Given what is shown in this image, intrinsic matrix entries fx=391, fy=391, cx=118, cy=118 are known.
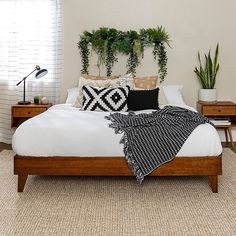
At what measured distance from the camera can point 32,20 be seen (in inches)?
208

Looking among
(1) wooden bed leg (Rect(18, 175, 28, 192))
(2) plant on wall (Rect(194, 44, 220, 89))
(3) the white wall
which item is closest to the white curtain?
(3) the white wall

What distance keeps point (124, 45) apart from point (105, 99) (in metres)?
1.21

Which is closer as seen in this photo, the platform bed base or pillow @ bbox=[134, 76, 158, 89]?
the platform bed base

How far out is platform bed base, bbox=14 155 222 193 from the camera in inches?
127

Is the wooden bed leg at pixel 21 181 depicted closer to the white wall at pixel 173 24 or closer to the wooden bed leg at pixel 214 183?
the wooden bed leg at pixel 214 183

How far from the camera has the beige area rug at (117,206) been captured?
8.47 ft

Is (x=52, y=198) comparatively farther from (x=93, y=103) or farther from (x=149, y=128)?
(x=93, y=103)

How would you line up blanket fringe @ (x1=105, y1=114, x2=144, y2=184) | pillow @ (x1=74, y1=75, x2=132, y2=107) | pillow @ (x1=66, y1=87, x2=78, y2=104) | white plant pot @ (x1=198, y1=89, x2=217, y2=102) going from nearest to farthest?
blanket fringe @ (x1=105, y1=114, x2=144, y2=184) → pillow @ (x1=74, y1=75, x2=132, y2=107) → pillow @ (x1=66, y1=87, x2=78, y2=104) → white plant pot @ (x1=198, y1=89, x2=217, y2=102)

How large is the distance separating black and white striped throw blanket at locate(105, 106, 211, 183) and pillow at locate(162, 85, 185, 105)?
1.42 metres

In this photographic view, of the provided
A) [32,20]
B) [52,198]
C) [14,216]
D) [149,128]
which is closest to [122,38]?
[32,20]

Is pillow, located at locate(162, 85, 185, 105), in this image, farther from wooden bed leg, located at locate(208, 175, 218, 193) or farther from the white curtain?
wooden bed leg, located at locate(208, 175, 218, 193)

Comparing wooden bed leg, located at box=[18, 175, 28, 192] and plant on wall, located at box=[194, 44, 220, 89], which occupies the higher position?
plant on wall, located at box=[194, 44, 220, 89]

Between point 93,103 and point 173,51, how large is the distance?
1.66 metres

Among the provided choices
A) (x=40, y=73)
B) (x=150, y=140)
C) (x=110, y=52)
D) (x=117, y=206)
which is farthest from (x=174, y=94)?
(x=117, y=206)
